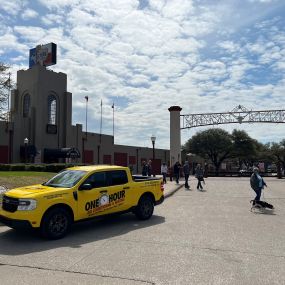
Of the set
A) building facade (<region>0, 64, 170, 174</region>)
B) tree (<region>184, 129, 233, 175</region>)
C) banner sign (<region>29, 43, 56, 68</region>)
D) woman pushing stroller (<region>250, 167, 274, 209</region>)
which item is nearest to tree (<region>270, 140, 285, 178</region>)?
tree (<region>184, 129, 233, 175</region>)

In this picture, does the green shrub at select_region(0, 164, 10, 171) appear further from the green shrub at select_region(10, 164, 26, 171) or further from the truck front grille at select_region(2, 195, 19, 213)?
the truck front grille at select_region(2, 195, 19, 213)

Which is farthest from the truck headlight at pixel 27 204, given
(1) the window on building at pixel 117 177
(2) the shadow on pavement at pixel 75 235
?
(1) the window on building at pixel 117 177

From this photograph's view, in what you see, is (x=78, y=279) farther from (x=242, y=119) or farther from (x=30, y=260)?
(x=242, y=119)

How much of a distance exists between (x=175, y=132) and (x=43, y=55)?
20762mm

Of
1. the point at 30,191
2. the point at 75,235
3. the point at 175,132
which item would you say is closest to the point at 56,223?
the point at 75,235

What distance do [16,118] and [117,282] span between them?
4170 centimetres

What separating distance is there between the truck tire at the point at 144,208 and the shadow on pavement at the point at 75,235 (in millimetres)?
186

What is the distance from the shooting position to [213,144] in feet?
246

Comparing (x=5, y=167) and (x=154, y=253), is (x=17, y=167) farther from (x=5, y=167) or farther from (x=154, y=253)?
(x=154, y=253)

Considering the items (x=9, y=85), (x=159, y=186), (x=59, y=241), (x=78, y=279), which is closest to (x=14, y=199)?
(x=59, y=241)

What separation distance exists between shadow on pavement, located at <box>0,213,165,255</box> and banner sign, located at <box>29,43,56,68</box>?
41.6 m

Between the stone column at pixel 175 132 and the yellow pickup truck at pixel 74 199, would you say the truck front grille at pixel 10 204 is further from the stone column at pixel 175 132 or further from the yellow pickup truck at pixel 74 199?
the stone column at pixel 175 132

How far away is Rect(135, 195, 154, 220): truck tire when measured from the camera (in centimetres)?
1176

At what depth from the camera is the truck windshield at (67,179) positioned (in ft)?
32.9
